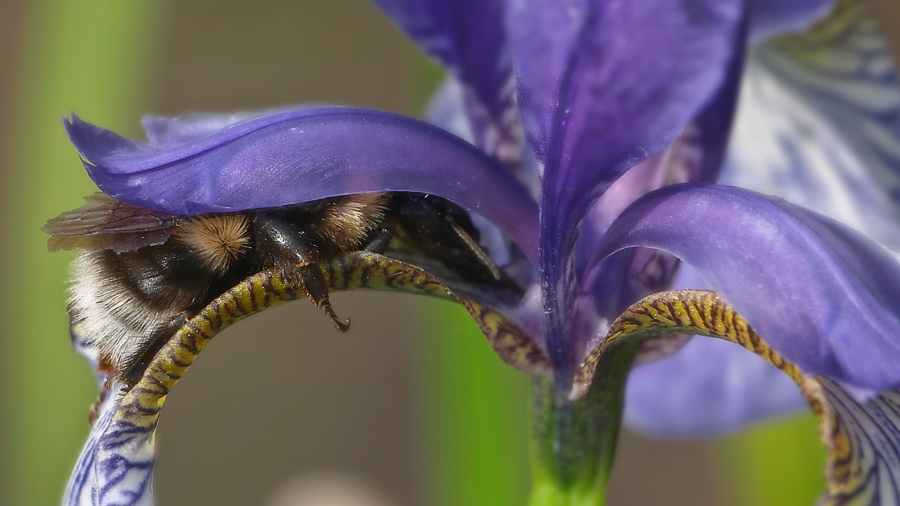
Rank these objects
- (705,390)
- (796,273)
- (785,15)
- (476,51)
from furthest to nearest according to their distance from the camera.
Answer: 1. (705,390)
2. (785,15)
3. (476,51)
4. (796,273)

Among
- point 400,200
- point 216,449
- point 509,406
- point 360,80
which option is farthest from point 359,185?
point 360,80

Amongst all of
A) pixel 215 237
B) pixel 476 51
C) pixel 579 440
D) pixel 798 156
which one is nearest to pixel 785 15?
pixel 798 156

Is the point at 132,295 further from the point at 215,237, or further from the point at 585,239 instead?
the point at 585,239

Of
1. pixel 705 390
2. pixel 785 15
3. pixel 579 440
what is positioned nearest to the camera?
pixel 579 440

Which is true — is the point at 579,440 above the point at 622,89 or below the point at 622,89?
below

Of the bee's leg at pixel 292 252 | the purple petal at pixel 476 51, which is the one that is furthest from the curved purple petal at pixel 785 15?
the bee's leg at pixel 292 252

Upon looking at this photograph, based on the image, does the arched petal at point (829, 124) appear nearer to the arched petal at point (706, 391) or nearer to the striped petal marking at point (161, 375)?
the arched petal at point (706, 391)

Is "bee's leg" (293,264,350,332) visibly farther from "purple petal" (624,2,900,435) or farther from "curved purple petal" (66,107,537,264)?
"purple petal" (624,2,900,435)
